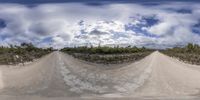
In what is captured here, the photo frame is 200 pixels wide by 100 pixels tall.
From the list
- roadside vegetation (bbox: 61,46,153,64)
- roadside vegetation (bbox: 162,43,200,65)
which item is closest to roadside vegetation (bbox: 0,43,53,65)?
roadside vegetation (bbox: 61,46,153,64)

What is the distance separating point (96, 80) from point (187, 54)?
614 inches

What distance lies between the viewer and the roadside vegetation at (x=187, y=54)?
46.6 m

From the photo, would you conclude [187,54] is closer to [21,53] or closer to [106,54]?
[106,54]

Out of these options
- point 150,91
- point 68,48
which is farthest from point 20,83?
point 68,48

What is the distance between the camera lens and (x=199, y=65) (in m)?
43.8

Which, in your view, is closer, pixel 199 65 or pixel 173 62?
pixel 173 62

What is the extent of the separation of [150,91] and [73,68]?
512 centimetres

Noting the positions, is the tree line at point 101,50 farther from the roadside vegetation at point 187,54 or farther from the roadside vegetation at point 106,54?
the roadside vegetation at point 187,54

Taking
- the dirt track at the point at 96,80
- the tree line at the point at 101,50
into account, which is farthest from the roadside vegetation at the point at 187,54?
the dirt track at the point at 96,80

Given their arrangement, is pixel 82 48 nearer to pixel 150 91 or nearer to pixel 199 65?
pixel 199 65

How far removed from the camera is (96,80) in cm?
3562

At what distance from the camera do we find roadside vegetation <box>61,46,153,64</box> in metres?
43.6

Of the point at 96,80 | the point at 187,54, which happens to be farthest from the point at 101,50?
the point at 96,80

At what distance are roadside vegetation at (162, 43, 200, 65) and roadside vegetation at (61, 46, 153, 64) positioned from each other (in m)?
2.10
